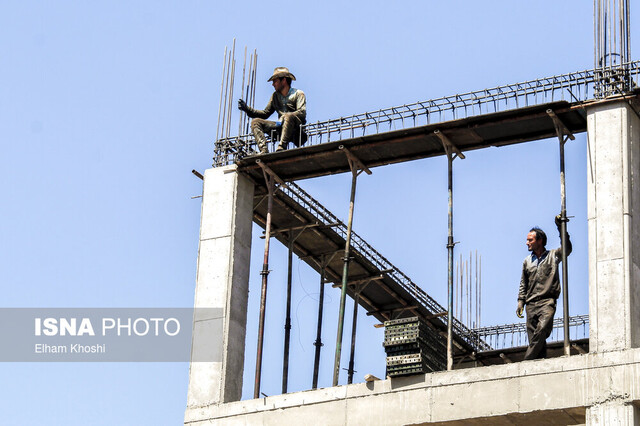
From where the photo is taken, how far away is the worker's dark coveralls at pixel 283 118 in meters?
36.4

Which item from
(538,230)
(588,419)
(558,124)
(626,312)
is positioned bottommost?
(588,419)

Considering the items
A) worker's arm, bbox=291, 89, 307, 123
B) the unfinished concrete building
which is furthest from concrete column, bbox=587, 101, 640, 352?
worker's arm, bbox=291, 89, 307, 123

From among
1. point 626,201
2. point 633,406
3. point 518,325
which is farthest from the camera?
point 518,325

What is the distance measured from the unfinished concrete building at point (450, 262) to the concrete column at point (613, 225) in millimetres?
26

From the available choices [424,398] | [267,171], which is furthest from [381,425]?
[267,171]

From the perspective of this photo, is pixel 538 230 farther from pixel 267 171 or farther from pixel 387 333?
pixel 267 171

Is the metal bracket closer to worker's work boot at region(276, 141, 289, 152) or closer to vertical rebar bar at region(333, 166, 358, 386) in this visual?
worker's work boot at region(276, 141, 289, 152)

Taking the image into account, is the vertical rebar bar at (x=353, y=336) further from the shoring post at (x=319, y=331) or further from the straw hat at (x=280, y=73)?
the straw hat at (x=280, y=73)

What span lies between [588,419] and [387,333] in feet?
16.7

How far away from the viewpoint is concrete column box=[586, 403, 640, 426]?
29.0 meters

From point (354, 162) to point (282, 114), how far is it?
2.63 metres

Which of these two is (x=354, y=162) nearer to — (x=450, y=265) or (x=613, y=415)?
(x=450, y=265)

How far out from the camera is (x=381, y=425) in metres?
31.5

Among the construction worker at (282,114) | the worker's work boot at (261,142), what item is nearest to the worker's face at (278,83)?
the construction worker at (282,114)
